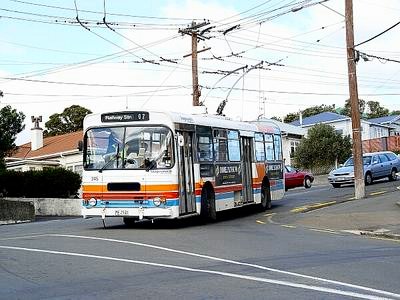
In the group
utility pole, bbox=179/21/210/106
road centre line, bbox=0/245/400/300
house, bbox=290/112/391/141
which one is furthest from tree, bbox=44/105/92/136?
road centre line, bbox=0/245/400/300

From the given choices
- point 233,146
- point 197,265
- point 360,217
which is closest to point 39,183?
point 233,146

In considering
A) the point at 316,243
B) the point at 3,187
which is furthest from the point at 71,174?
the point at 316,243

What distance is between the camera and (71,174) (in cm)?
3422

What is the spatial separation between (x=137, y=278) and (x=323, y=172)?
49143 mm

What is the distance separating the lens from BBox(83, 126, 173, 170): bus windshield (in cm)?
1580

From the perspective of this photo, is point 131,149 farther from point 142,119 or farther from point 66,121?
point 66,121

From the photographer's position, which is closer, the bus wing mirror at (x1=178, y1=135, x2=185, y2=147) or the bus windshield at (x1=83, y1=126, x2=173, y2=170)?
the bus windshield at (x1=83, y1=126, x2=173, y2=170)

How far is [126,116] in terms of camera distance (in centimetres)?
1609

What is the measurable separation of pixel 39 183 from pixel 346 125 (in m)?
49.4

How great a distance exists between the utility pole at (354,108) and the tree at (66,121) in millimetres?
56120

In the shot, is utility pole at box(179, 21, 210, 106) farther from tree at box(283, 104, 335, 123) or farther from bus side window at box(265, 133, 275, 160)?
tree at box(283, 104, 335, 123)

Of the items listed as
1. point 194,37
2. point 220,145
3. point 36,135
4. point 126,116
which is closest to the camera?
point 126,116

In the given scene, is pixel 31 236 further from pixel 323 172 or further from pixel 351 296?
pixel 323 172

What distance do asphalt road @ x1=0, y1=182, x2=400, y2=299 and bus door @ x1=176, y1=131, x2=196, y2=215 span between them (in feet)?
2.71
